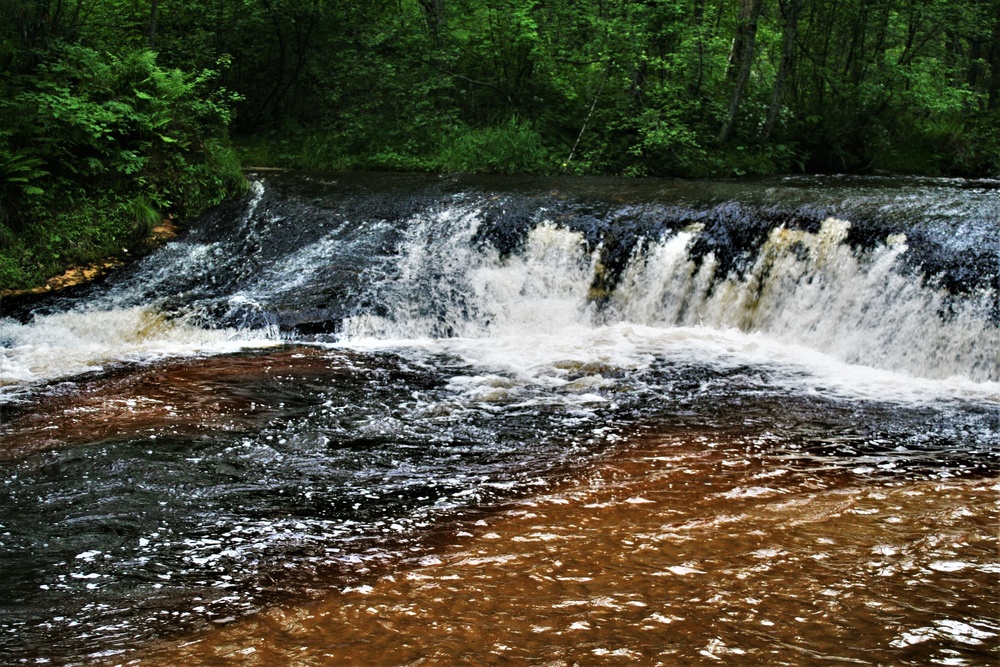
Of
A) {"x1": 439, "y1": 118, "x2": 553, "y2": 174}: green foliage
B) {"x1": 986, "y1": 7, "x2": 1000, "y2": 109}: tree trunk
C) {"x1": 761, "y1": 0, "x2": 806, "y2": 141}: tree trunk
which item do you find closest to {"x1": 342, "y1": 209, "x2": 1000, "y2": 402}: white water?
{"x1": 439, "y1": 118, "x2": 553, "y2": 174}: green foliage

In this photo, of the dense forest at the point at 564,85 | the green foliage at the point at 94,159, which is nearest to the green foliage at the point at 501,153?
the dense forest at the point at 564,85

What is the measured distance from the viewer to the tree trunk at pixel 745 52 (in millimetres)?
14602

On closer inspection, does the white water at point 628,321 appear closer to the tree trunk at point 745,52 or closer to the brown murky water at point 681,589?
the brown murky water at point 681,589

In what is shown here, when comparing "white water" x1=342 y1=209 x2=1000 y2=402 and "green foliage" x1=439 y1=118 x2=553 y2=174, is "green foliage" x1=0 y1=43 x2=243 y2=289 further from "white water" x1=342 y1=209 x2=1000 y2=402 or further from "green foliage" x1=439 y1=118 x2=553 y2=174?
"green foliage" x1=439 y1=118 x2=553 y2=174

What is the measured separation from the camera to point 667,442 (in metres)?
6.23

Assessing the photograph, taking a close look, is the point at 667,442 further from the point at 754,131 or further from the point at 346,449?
the point at 754,131

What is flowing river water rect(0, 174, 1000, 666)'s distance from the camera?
12.6 feet

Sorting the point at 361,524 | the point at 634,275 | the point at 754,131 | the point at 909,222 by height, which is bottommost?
the point at 361,524

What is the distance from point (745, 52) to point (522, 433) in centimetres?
1073

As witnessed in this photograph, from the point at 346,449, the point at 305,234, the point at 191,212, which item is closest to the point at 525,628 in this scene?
the point at 346,449

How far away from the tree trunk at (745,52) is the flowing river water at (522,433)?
126 inches

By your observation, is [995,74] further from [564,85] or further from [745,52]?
[564,85]

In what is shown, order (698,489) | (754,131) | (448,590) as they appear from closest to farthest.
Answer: (448,590)
(698,489)
(754,131)

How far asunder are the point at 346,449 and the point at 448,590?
222cm
